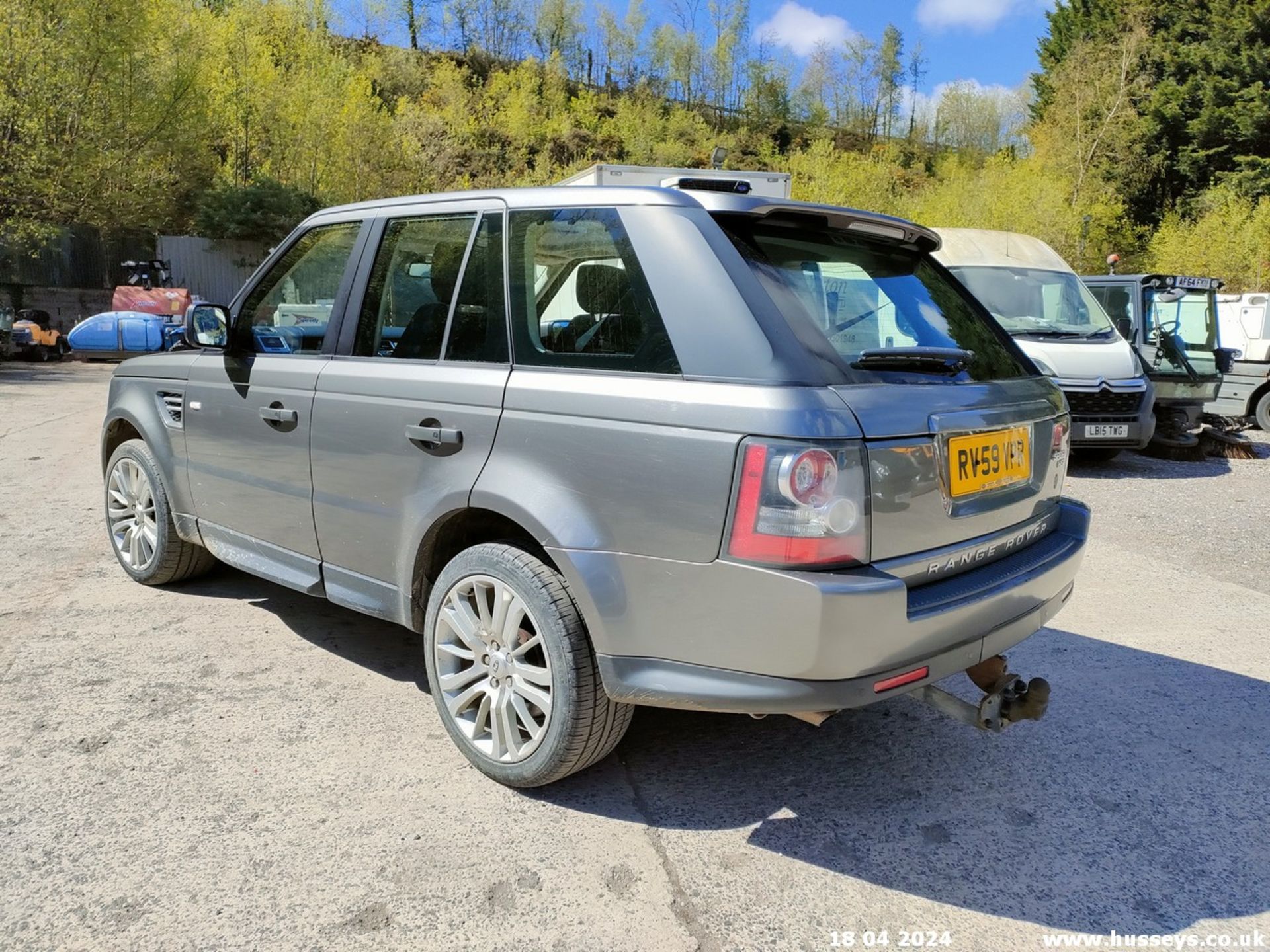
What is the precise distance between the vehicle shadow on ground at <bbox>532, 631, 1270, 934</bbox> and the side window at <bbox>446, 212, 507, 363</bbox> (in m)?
1.43

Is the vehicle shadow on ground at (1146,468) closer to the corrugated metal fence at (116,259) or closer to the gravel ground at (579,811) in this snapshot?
the gravel ground at (579,811)

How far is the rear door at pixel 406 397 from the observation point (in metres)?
2.86

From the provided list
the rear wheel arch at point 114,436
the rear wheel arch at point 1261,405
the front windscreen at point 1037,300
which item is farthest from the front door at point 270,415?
the rear wheel arch at point 1261,405

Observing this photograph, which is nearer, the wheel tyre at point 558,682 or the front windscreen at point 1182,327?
the wheel tyre at point 558,682

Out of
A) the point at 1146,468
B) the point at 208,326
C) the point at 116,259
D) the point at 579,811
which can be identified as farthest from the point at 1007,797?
the point at 116,259

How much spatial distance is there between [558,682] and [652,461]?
720mm

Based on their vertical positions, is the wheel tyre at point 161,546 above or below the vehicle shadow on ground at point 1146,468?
above

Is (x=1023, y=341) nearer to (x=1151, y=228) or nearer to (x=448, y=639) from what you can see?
(x=448, y=639)

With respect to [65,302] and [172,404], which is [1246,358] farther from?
[65,302]

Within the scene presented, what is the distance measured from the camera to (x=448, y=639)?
2.97 m

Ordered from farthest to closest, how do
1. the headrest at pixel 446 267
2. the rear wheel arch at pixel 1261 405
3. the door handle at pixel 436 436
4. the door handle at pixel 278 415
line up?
the rear wheel arch at pixel 1261 405 < the door handle at pixel 278 415 < the headrest at pixel 446 267 < the door handle at pixel 436 436

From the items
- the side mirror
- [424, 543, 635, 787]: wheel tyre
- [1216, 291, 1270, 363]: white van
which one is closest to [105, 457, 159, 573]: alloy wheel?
the side mirror

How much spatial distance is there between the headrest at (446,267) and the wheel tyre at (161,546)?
2077 millimetres

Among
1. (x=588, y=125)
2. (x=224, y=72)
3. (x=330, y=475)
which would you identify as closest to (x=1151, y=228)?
(x=224, y=72)
